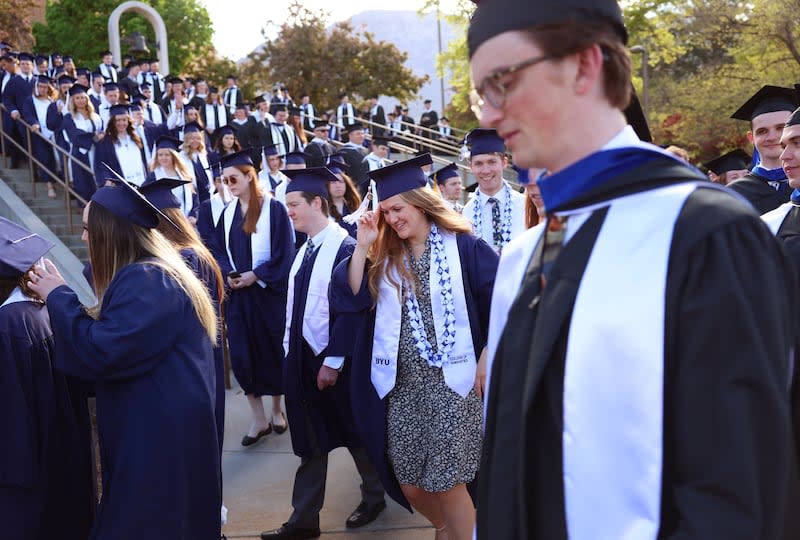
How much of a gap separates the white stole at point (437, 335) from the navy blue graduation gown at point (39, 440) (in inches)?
52.9

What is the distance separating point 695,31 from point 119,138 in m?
23.0

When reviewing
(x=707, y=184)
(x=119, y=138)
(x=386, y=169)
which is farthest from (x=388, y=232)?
(x=119, y=138)

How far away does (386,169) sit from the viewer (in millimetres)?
3924

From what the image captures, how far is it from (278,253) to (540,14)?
553 centimetres

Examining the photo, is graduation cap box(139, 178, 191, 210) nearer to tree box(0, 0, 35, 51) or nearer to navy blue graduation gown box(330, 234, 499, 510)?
navy blue graduation gown box(330, 234, 499, 510)

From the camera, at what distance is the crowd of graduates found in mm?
1302

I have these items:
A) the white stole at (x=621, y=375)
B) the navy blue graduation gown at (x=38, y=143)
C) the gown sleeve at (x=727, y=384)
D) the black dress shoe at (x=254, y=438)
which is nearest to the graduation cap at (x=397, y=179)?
the white stole at (x=621, y=375)

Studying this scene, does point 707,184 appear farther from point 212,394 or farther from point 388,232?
point 388,232

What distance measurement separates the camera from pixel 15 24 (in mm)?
26031

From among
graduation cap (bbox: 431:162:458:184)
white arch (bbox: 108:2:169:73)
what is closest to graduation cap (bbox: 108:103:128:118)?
graduation cap (bbox: 431:162:458:184)

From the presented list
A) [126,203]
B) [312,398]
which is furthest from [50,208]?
[126,203]

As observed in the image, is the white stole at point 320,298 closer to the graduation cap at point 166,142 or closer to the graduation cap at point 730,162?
the graduation cap at point 166,142

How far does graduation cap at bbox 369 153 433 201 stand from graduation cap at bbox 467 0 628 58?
7.86 ft

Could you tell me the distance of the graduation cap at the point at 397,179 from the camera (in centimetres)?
394
